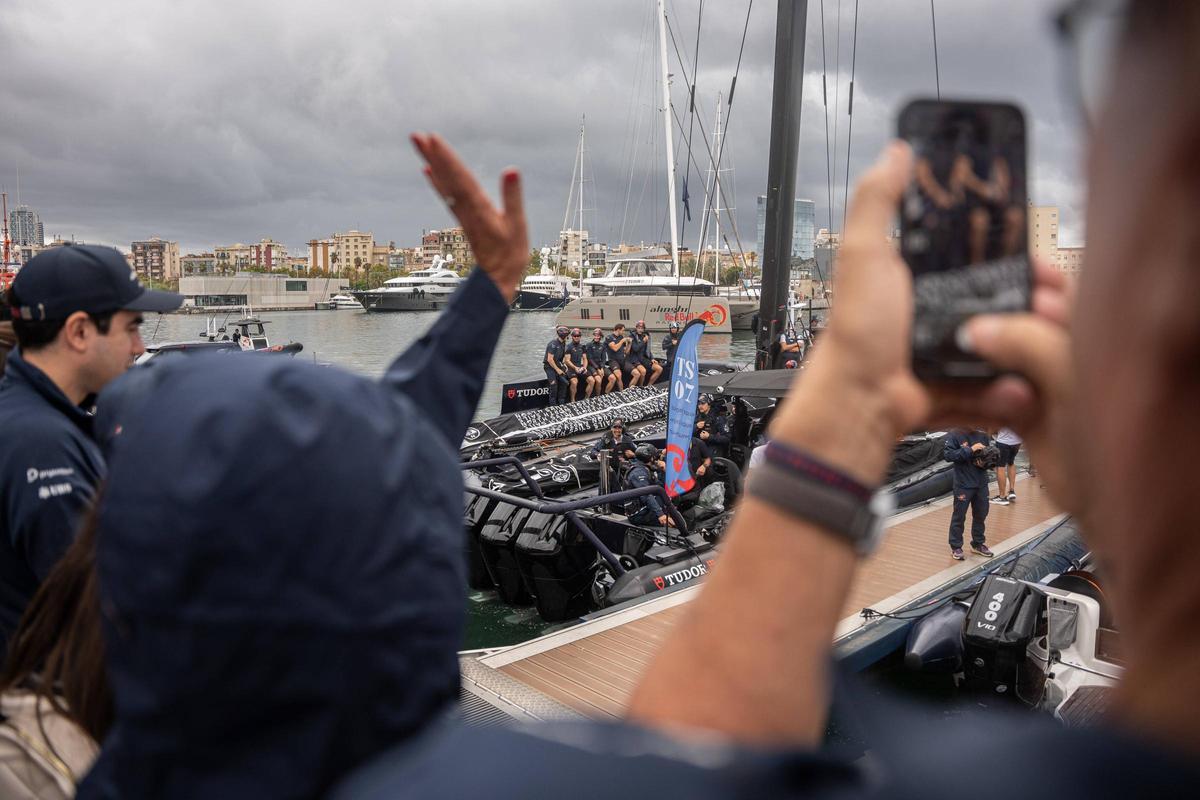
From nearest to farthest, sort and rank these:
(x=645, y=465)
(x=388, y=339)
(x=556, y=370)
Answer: (x=645, y=465), (x=556, y=370), (x=388, y=339)

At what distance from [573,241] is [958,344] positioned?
14164 centimetres

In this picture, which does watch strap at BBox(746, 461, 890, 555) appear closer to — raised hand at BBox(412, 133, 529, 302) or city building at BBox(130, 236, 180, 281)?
raised hand at BBox(412, 133, 529, 302)

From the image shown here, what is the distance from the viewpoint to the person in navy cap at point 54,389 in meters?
1.99

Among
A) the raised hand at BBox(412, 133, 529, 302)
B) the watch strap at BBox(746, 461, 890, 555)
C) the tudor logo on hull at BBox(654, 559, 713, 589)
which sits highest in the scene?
the raised hand at BBox(412, 133, 529, 302)

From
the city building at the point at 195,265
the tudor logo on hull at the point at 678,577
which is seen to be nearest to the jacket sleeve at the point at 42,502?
the tudor logo on hull at the point at 678,577

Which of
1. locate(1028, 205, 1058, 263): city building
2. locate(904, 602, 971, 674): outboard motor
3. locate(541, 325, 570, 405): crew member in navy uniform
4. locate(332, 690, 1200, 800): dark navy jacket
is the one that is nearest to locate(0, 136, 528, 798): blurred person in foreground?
locate(332, 690, 1200, 800): dark navy jacket

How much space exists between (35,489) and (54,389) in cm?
34

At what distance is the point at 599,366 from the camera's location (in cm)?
2192

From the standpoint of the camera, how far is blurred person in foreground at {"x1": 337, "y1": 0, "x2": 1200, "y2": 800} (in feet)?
1.47

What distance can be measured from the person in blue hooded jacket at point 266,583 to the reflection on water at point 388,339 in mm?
23075

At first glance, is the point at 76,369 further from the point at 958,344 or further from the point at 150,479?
the point at 958,344

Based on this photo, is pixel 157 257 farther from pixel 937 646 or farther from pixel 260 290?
pixel 937 646

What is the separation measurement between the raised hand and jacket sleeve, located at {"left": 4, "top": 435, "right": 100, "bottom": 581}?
1.11 metres

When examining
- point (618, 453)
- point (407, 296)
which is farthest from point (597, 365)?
point (407, 296)
